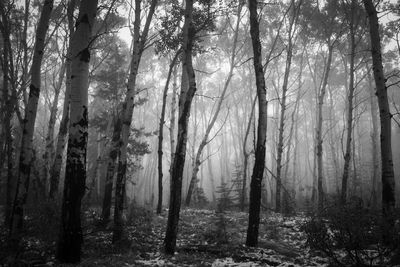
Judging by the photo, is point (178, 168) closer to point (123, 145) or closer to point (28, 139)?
point (123, 145)

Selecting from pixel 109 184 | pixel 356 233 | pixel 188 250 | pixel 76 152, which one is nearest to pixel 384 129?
pixel 356 233

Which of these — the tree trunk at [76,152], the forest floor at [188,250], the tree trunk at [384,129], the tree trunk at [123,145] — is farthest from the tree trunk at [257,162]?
the tree trunk at [76,152]

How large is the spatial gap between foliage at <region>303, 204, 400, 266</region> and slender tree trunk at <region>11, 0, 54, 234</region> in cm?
535

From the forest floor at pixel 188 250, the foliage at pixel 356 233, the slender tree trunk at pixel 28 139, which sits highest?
the slender tree trunk at pixel 28 139

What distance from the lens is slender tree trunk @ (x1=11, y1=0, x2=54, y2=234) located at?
5836 millimetres

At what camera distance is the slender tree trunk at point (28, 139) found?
5.84m

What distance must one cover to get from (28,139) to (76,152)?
2.21 meters

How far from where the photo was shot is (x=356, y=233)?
14.8ft

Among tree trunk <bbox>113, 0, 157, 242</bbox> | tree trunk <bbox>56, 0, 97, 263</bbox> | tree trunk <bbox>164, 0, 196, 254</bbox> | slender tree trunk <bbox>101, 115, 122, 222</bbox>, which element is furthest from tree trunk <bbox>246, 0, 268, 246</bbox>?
slender tree trunk <bbox>101, 115, 122, 222</bbox>

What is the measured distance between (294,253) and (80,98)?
5.41 m

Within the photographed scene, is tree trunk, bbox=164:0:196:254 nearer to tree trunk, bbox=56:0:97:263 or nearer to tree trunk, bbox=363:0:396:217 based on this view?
tree trunk, bbox=56:0:97:263

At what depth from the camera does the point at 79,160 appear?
4.86 meters

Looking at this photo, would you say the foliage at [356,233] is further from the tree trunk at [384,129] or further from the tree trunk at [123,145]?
the tree trunk at [123,145]

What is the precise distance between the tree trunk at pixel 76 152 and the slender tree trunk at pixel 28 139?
62.3 inches
